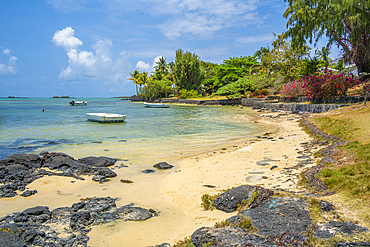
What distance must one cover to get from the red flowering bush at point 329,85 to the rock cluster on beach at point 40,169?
2102 centimetres

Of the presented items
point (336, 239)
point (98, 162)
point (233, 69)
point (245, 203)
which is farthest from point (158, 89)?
point (336, 239)

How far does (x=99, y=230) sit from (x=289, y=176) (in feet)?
16.6

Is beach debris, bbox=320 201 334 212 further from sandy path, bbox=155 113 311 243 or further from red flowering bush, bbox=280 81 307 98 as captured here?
red flowering bush, bbox=280 81 307 98

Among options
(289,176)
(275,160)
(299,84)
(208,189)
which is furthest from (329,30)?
(208,189)

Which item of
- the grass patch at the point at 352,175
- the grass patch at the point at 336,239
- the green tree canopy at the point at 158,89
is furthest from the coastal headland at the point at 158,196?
the green tree canopy at the point at 158,89

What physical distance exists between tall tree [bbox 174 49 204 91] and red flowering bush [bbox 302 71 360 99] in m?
49.9

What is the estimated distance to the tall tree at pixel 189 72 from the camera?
71375 mm

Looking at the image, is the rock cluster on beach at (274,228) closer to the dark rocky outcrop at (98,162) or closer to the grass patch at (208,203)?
the grass patch at (208,203)

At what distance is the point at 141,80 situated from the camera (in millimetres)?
89562

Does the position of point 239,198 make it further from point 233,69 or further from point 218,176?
point 233,69

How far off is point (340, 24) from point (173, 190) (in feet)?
77.9

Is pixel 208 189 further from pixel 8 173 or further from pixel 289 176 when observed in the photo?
pixel 8 173

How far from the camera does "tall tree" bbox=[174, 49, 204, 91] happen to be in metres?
71.4

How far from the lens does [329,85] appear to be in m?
21.4
